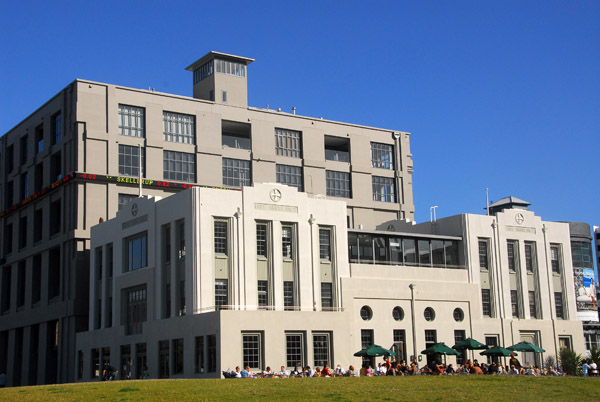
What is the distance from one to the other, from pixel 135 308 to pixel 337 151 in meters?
35.0

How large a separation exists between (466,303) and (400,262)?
5697mm

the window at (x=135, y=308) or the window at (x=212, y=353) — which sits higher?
the window at (x=135, y=308)

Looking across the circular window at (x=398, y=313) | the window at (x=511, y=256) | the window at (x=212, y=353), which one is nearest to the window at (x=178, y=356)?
the window at (x=212, y=353)

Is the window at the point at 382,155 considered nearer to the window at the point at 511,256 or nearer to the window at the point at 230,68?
the window at the point at 230,68

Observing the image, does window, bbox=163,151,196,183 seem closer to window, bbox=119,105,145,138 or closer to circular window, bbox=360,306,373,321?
window, bbox=119,105,145,138

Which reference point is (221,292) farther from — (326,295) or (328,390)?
(328,390)

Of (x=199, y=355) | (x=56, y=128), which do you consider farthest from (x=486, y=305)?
(x=56, y=128)

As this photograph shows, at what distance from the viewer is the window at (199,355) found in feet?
169

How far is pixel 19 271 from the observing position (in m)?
83.8

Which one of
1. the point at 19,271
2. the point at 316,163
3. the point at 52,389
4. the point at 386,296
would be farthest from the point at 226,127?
the point at 52,389

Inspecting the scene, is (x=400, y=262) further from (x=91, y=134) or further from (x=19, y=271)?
(x=19, y=271)

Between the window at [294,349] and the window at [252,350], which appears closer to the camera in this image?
the window at [252,350]

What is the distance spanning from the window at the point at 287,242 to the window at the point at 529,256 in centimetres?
2083

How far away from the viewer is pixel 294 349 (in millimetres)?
53125
